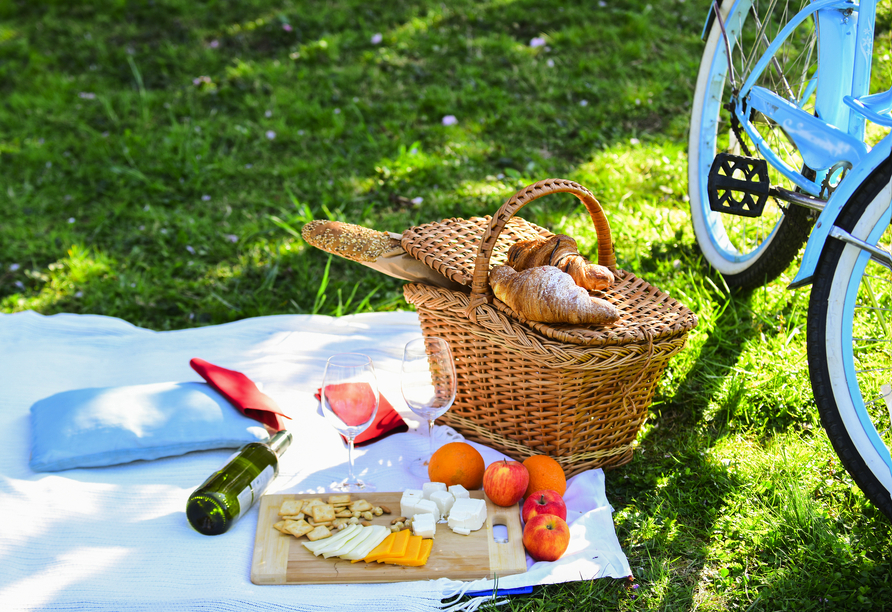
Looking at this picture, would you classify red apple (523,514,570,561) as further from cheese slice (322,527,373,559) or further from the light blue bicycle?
the light blue bicycle

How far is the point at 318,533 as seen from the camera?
1984 millimetres

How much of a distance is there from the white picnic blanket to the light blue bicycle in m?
0.81

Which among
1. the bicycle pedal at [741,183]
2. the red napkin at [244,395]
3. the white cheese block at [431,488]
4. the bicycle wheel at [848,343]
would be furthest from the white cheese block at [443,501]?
the bicycle pedal at [741,183]

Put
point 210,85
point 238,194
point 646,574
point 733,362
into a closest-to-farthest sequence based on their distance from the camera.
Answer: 1. point 646,574
2. point 733,362
3. point 238,194
4. point 210,85

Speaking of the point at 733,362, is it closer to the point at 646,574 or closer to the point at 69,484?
the point at 646,574

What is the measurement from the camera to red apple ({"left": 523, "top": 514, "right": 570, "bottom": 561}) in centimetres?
196

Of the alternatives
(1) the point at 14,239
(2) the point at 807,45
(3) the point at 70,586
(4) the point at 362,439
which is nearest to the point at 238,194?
(1) the point at 14,239

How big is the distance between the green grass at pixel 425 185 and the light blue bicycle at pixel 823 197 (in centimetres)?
24

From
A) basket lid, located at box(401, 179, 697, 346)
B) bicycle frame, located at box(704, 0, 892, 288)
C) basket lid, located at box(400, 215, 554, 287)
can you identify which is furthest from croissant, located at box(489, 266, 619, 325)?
bicycle frame, located at box(704, 0, 892, 288)

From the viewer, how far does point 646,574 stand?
206 centimetres

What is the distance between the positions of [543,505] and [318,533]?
654 millimetres

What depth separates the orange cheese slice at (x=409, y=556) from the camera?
1923 mm

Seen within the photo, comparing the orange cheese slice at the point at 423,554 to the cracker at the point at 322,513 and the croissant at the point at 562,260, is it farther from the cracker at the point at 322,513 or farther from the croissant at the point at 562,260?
the croissant at the point at 562,260

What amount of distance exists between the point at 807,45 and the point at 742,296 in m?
1.08
